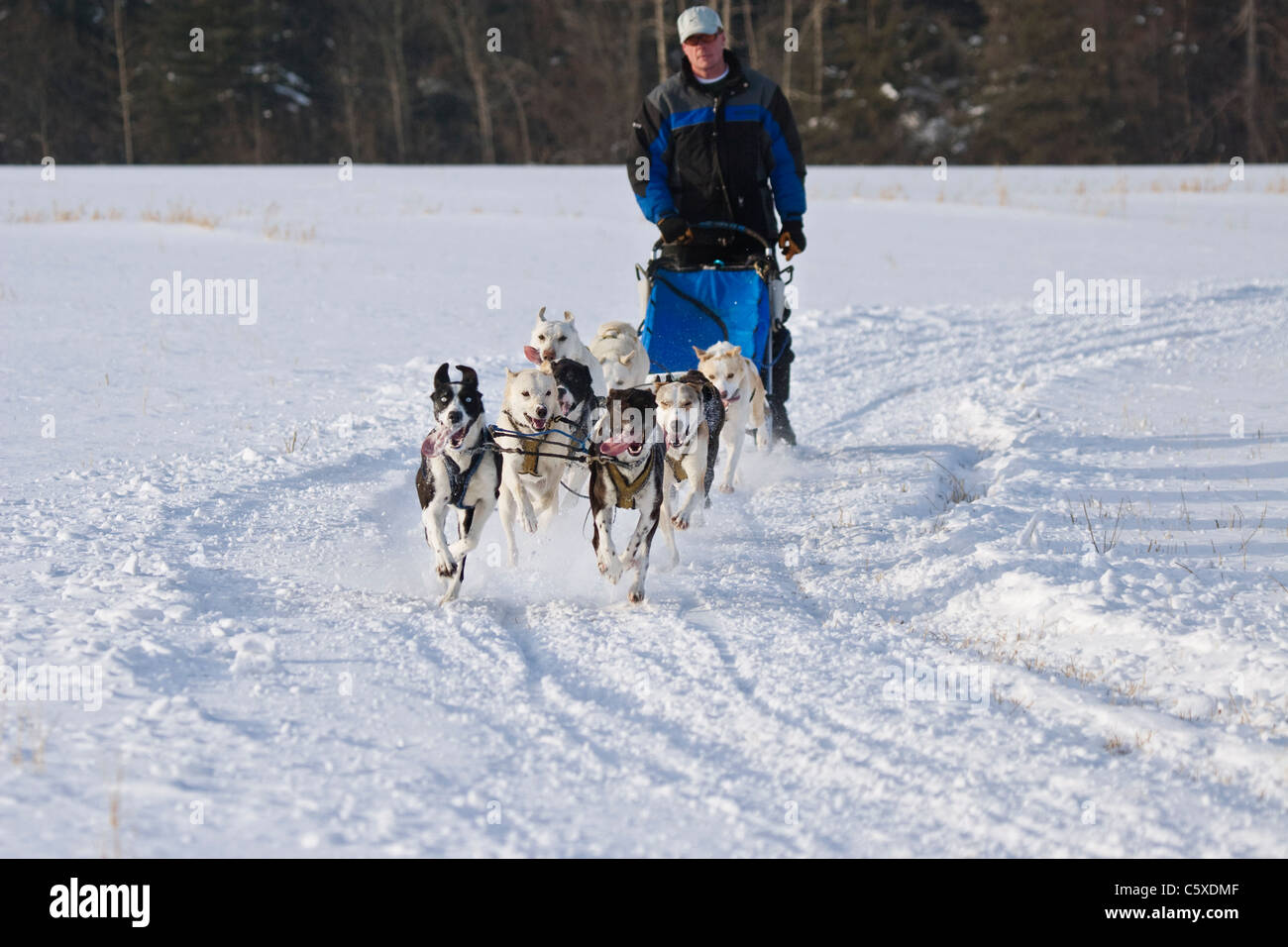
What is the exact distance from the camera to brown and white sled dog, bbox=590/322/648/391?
6730 mm

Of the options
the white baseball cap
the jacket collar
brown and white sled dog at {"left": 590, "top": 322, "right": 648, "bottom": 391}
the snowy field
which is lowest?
the snowy field

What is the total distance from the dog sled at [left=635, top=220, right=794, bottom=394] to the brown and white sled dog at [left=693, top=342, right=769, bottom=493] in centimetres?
19

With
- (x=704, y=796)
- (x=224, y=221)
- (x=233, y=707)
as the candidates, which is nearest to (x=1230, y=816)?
(x=704, y=796)

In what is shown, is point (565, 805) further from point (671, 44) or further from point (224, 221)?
point (671, 44)

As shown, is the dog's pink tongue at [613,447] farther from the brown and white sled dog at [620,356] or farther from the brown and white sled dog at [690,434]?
the brown and white sled dog at [620,356]

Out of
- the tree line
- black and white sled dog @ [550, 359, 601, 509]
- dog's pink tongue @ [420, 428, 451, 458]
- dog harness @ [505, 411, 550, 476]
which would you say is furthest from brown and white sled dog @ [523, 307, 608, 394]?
the tree line

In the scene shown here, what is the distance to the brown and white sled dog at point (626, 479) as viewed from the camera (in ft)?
16.1

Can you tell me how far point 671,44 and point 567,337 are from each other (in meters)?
30.5

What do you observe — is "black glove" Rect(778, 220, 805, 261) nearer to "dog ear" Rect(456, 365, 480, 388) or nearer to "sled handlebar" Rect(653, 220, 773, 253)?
"sled handlebar" Rect(653, 220, 773, 253)

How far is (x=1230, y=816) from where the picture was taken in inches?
122

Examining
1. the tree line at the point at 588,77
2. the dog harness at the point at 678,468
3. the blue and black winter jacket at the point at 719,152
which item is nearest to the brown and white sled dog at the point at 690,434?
the dog harness at the point at 678,468

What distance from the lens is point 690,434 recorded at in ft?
18.0

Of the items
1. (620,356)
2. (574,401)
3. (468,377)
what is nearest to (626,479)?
(468,377)

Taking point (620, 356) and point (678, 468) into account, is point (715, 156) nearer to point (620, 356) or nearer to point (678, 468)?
point (620, 356)
